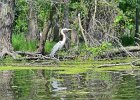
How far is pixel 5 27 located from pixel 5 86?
1057 cm

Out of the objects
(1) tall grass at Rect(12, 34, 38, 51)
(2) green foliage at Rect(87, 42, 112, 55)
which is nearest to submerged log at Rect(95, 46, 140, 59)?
(2) green foliage at Rect(87, 42, 112, 55)

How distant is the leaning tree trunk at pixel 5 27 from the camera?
2089 centimetres

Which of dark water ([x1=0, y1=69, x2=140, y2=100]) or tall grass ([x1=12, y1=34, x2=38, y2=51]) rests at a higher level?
dark water ([x1=0, y1=69, x2=140, y2=100])

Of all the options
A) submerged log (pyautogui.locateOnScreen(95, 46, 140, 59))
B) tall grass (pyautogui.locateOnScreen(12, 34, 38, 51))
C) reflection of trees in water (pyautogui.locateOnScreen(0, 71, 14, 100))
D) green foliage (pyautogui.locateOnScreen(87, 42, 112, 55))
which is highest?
reflection of trees in water (pyautogui.locateOnScreen(0, 71, 14, 100))

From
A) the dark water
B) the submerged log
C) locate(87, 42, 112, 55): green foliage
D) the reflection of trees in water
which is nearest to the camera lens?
the dark water

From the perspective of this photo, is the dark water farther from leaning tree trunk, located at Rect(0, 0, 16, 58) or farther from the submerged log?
leaning tree trunk, located at Rect(0, 0, 16, 58)

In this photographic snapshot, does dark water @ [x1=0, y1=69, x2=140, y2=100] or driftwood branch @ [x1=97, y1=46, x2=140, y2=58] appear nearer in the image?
dark water @ [x1=0, y1=69, x2=140, y2=100]

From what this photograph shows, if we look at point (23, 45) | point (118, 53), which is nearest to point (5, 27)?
point (23, 45)

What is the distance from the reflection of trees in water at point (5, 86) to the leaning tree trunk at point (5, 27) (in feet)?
20.9

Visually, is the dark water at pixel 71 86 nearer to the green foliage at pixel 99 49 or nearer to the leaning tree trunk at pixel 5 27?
the green foliage at pixel 99 49

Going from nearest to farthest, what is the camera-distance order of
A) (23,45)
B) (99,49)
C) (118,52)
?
1. (99,49)
2. (118,52)
3. (23,45)

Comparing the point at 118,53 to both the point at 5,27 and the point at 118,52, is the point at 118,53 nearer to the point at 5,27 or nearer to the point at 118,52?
the point at 118,52

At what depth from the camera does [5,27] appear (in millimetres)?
21156

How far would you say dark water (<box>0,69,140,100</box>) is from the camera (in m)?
8.86
